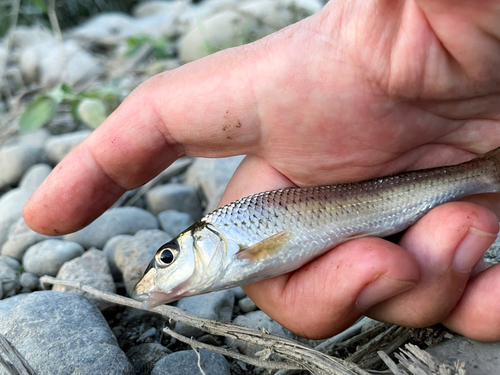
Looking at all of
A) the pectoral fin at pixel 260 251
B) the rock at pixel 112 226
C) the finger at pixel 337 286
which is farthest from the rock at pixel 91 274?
the pectoral fin at pixel 260 251

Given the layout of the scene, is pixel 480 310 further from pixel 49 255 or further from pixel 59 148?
pixel 59 148

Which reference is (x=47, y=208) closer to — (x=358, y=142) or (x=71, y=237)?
(x=71, y=237)

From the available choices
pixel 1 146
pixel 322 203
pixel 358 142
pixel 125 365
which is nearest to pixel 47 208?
pixel 125 365

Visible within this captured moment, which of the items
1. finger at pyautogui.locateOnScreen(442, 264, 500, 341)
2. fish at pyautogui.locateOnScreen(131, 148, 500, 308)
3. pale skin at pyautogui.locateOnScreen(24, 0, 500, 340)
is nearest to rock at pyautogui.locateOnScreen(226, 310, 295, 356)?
pale skin at pyautogui.locateOnScreen(24, 0, 500, 340)

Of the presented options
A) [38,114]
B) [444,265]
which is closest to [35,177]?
[38,114]

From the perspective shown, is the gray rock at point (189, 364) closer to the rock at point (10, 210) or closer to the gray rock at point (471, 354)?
the gray rock at point (471, 354)
